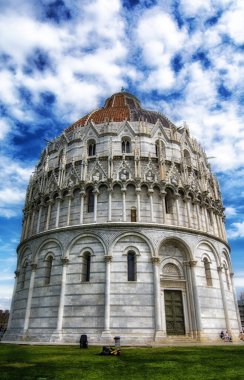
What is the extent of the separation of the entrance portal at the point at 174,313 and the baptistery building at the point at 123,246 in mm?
84

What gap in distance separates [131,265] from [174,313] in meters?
5.05

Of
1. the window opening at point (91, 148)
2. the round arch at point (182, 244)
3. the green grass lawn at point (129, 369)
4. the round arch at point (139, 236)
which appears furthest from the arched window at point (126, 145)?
the green grass lawn at point (129, 369)

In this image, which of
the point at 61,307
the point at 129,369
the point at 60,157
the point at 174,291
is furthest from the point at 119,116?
the point at 129,369

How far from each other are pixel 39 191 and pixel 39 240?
18.2 feet

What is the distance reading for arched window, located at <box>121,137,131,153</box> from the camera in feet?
102

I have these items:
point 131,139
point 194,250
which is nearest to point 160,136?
point 131,139

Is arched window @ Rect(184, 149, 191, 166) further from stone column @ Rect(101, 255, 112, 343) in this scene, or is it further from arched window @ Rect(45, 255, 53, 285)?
arched window @ Rect(45, 255, 53, 285)

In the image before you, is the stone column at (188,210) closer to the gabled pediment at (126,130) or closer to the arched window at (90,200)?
the gabled pediment at (126,130)

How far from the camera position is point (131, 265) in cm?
2523

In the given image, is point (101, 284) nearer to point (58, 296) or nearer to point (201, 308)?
point (58, 296)

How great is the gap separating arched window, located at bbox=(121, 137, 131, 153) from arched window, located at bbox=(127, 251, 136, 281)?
34.7ft

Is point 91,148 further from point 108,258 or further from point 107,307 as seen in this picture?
point 107,307

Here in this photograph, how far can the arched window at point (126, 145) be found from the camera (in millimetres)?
31047

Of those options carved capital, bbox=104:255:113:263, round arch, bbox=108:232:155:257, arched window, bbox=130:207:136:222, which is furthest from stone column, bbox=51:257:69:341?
arched window, bbox=130:207:136:222
